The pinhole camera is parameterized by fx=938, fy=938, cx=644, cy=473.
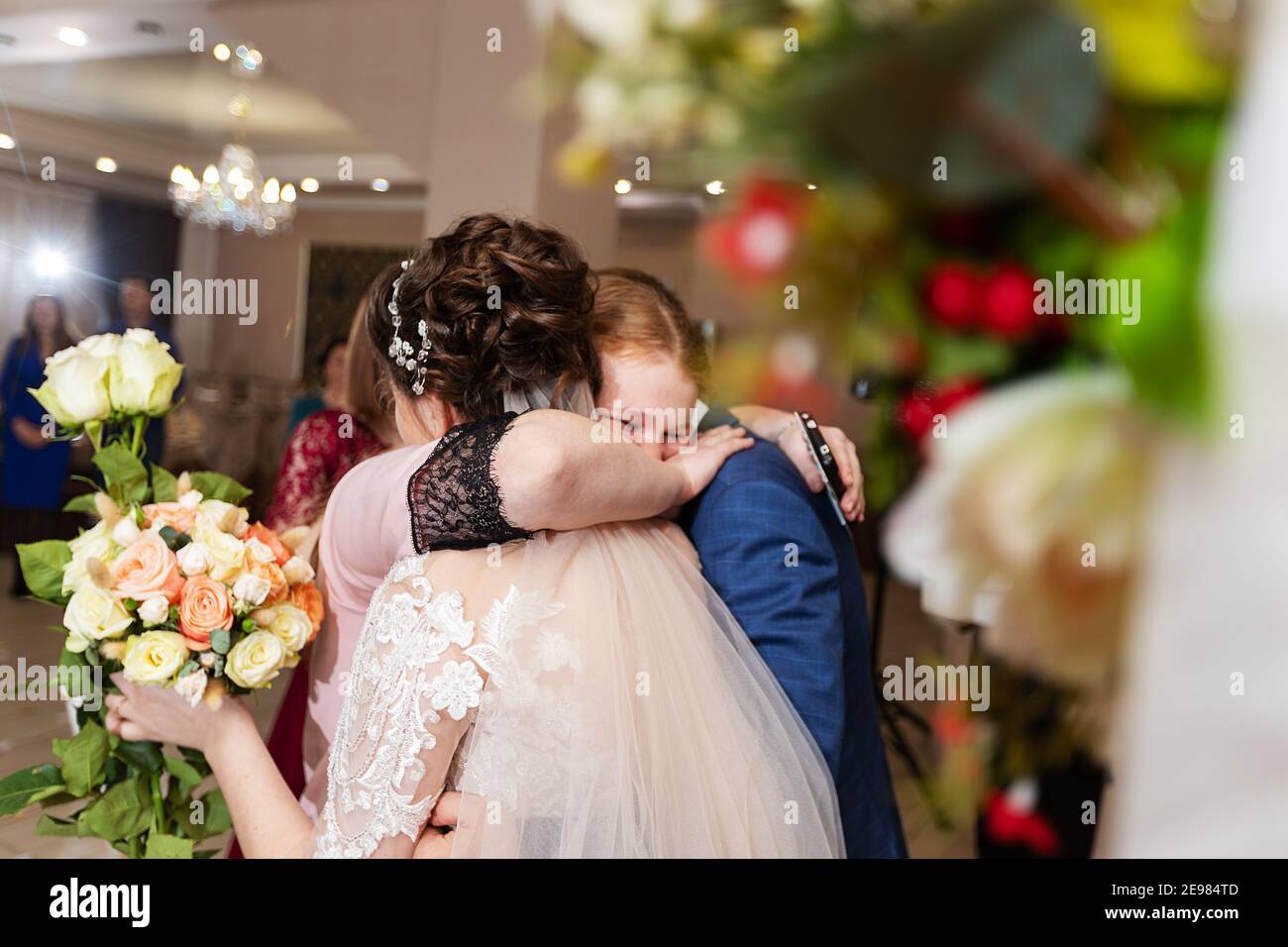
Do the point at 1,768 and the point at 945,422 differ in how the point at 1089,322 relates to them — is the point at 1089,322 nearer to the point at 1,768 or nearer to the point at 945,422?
the point at 945,422

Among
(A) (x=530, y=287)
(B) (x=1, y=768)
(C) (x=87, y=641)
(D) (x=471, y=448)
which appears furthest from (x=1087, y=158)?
(B) (x=1, y=768)

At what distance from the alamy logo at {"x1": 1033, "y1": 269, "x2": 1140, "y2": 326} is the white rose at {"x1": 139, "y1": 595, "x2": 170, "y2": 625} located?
940mm

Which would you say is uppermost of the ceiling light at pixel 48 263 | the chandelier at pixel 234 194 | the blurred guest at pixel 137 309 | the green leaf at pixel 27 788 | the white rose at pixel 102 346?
the chandelier at pixel 234 194

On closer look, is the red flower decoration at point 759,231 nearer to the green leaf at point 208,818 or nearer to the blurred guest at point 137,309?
the green leaf at point 208,818

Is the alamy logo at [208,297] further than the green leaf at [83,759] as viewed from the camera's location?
Yes

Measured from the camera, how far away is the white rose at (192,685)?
0.92 m

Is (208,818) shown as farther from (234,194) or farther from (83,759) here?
(234,194)

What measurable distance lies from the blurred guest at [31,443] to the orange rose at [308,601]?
338 cm

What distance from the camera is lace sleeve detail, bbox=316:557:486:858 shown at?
0.85m

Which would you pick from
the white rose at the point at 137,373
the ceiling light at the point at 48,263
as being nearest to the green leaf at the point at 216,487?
the white rose at the point at 137,373

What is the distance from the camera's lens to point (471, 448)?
2.93ft

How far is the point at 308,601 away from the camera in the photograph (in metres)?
1.05

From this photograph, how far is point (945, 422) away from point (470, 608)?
0.77 metres

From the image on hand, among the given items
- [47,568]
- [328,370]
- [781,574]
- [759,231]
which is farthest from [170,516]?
[328,370]
